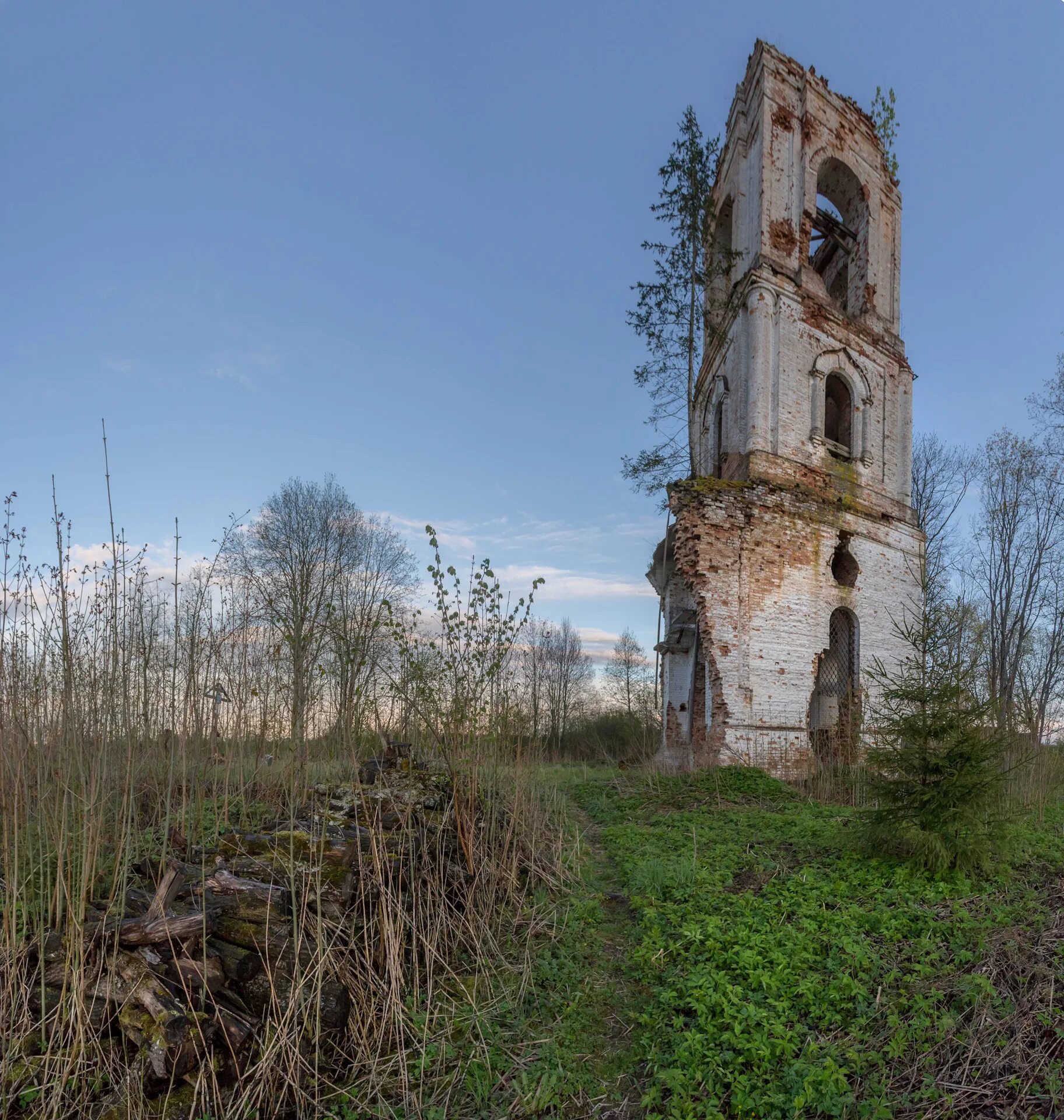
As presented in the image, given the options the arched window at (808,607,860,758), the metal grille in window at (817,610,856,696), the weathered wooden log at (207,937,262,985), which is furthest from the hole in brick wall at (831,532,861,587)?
the weathered wooden log at (207,937,262,985)

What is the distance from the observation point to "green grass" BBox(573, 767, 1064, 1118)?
2.99 metres

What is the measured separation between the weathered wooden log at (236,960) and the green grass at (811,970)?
2.08 m

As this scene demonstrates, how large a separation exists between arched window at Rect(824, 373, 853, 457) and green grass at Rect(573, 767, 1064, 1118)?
10363 mm

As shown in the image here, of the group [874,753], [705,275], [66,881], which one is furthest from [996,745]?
[705,275]

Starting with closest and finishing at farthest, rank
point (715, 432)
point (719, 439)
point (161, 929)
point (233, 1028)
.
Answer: point (233, 1028) → point (161, 929) → point (719, 439) → point (715, 432)

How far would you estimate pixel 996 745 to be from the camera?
5.25 meters

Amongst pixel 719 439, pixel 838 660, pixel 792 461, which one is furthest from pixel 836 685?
pixel 719 439

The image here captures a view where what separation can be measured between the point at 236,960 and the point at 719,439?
47.0 feet

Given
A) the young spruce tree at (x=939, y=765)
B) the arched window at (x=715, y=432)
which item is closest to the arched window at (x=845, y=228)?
the arched window at (x=715, y=432)

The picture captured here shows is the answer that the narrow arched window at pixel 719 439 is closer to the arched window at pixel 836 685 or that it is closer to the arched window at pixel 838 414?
the arched window at pixel 838 414

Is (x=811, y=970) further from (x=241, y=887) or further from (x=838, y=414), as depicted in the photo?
(x=838, y=414)

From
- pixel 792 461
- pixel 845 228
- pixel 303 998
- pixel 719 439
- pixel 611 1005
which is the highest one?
Answer: pixel 845 228

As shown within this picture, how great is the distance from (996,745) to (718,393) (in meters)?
11.5

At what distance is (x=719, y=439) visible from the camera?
608 inches
